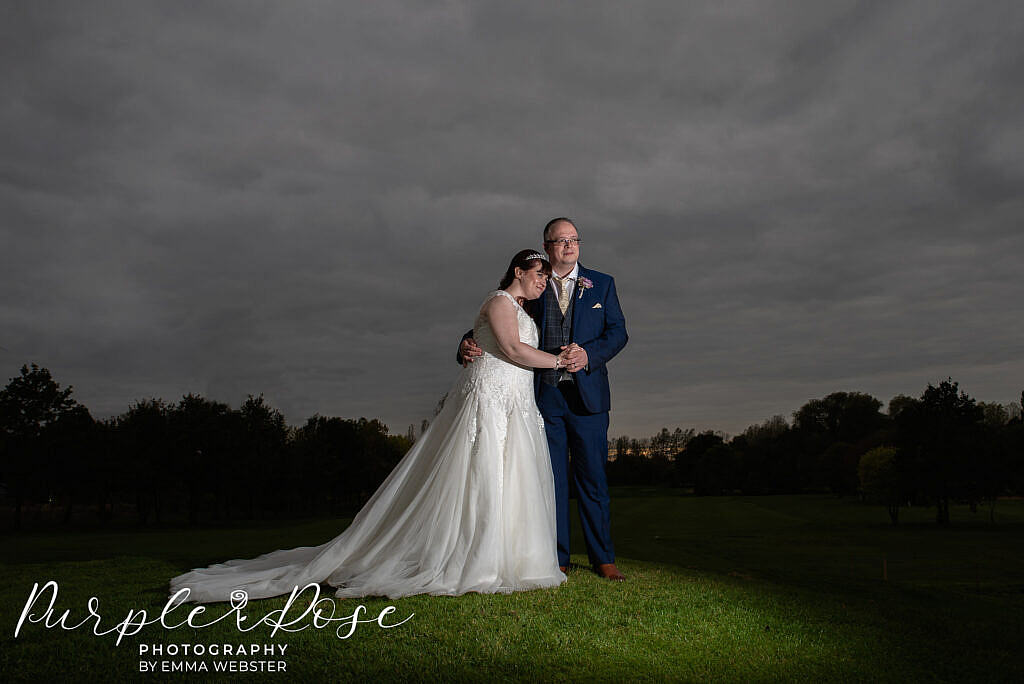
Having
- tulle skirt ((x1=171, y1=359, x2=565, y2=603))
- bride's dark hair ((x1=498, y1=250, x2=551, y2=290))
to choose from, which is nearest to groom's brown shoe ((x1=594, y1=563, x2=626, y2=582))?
tulle skirt ((x1=171, y1=359, x2=565, y2=603))

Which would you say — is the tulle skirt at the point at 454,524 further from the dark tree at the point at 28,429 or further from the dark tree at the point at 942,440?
the dark tree at the point at 942,440

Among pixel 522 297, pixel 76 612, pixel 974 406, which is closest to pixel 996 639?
pixel 522 297

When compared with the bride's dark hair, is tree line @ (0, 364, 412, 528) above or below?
below

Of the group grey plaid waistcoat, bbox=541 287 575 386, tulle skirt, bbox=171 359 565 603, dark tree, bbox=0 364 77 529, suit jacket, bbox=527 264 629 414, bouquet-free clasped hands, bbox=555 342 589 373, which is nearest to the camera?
tulle skirt, bbox=171 359 565 603

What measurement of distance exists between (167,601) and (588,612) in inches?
127

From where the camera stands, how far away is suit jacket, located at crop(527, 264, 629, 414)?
665cm

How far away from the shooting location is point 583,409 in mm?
6715

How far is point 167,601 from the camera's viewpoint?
16.6 feet

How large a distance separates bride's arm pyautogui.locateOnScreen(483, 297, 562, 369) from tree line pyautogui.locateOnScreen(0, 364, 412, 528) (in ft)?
126

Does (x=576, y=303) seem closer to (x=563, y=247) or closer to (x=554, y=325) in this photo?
(x=554, y=325)

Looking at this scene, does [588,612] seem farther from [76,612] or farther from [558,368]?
[76,612]

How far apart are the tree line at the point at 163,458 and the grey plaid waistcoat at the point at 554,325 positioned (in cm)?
3819

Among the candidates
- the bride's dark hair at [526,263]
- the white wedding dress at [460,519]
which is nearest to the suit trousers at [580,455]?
the white wedding dress at [460,519]

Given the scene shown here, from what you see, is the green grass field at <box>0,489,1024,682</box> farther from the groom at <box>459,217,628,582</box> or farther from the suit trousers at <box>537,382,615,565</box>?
the groom at <box>459,217,628,582</box>
